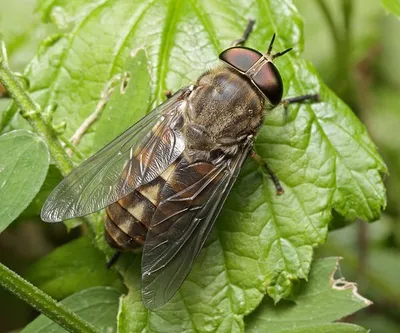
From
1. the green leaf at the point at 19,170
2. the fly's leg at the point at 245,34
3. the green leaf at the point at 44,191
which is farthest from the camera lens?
the fly's leg at the point at 245,34

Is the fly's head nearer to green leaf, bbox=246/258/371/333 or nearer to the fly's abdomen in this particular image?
the fly's abdomen

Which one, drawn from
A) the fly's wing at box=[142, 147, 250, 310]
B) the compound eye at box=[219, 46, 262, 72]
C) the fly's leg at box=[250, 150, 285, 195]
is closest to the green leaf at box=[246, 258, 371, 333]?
the fly's leg at box=[250, 150, 285, 195]

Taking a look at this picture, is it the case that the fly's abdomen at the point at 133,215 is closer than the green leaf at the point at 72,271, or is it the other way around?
the fly's abdomen at the point at 133,215

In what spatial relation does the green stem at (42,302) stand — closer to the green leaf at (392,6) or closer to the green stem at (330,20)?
the green leaf at (392,6)

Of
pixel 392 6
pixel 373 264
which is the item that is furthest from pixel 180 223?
pixel 373 264

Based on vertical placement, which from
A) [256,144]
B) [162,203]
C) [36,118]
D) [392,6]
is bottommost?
[256,144]

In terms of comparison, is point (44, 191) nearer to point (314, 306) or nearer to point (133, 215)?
point (133, 215)

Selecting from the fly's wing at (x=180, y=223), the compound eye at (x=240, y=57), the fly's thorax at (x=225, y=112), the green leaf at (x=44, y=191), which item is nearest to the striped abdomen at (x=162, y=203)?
the fly's wing at (x=180, y=223)
